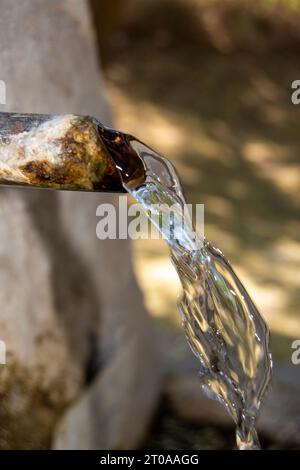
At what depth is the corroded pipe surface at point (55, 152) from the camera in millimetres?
1371

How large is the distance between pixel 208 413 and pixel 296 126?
3.82 metres

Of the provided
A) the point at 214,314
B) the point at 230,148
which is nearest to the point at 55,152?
the point at 214,314

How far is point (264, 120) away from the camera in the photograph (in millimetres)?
6430

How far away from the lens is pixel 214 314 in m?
1.78

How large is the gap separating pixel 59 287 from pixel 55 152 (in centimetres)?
103

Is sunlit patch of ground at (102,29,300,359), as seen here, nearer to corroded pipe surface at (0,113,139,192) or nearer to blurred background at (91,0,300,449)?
blurred background at (91,0,300,449)

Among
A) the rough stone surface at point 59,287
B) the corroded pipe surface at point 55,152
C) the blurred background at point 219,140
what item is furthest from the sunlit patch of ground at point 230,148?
the corroded pipe surface at point 55,152

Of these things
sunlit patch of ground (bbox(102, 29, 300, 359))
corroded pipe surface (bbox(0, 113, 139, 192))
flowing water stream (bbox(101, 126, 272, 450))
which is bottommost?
flowing water stream (bbox(101, 126, 272, 450))

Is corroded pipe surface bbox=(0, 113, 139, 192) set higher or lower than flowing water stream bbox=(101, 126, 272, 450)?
higher

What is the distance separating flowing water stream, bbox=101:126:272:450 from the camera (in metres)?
1.56

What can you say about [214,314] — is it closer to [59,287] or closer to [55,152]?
[55,152]

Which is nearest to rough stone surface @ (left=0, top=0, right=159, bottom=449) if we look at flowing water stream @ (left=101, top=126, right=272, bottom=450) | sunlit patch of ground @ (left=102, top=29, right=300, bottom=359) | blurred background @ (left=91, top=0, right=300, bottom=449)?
blurred background @ (left=91, top=0, right=300, bottom=449)

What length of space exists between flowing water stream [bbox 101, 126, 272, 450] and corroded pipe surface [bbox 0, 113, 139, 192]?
0.42 feet
